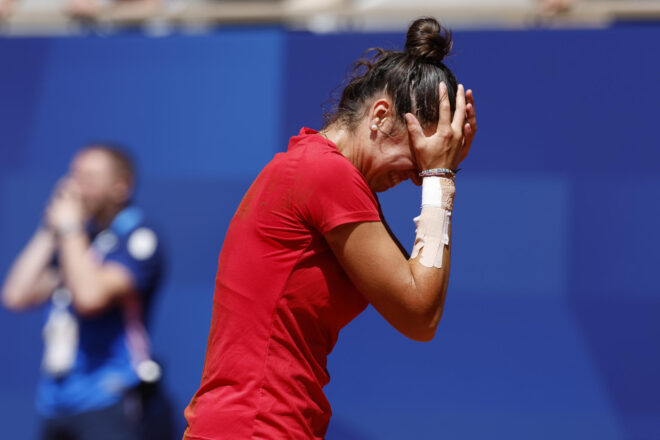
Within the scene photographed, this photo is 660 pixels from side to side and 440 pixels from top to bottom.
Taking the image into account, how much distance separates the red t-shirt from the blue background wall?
6.14 feet

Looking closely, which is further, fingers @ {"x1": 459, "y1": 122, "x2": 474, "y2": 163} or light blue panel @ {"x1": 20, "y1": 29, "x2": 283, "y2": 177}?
light blue panel @ {"x1": 20, "y1": 29, "x2": 283, "y2": 177}

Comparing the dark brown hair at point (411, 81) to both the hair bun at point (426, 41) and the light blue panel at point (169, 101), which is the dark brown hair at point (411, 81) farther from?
the light blue panel at point (169, 101)

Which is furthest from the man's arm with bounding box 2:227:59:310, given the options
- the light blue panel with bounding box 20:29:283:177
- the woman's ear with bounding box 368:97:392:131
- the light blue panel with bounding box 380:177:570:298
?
the woman's ear with bounding box 368:97:392:131

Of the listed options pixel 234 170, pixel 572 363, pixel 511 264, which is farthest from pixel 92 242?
pixel 572 363

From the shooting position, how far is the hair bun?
1.62 meters

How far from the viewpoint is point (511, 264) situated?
3342 millimetres

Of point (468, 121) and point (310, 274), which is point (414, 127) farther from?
point (310, 274)

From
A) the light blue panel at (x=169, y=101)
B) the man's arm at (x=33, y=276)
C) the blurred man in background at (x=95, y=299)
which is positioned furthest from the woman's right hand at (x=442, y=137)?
the man's arm at (x=33, y=276)

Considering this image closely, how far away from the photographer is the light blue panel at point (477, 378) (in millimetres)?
3281

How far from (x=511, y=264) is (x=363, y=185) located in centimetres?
198

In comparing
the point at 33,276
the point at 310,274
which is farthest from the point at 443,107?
the point at 33,276

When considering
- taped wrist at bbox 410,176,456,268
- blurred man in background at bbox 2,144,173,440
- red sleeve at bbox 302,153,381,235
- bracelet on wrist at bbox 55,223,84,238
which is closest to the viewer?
red sleeve at bbox 302,153,381,235

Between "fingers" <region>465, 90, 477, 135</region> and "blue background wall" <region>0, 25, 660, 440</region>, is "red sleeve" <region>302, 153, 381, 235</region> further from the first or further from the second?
"blue background wall" <region>0, 25, 660, 440</region>

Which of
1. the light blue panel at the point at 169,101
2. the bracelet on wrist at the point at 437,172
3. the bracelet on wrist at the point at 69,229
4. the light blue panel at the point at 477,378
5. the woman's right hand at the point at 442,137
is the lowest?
the light blue panel at the point at 477,378
